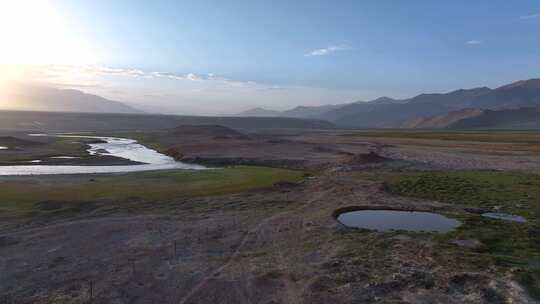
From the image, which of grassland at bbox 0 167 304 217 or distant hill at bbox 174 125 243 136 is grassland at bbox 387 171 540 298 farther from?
distant hill at bbox 174 125 243 136

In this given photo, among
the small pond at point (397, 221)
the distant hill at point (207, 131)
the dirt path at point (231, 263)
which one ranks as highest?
the distant hill at point (207, 131)

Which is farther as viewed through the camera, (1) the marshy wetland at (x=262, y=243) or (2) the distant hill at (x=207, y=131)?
(2) the distant hill at (x=207, y=131)

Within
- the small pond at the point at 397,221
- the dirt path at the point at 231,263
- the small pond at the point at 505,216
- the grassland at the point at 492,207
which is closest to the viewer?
the dirt path at the point at 231,263

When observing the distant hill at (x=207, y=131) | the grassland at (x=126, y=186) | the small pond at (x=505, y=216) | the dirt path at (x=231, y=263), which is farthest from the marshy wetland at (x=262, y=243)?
the distant hill at (x=207, y=131)

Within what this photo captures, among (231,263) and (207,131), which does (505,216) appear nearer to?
(231,263)

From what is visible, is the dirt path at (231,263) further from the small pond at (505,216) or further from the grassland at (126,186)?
the small pond at (505,216)

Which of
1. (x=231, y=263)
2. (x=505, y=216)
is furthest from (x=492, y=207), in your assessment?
(x=231, y=263)
